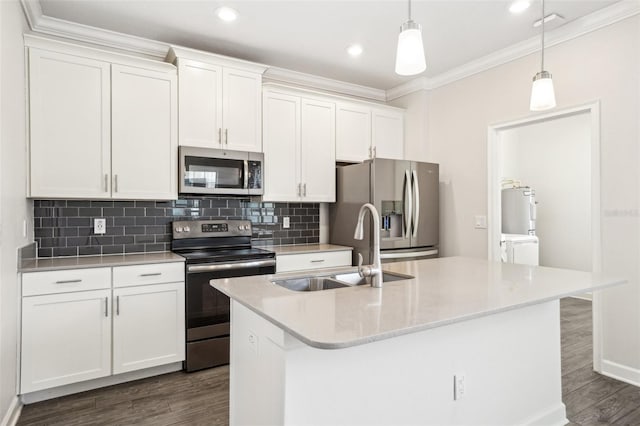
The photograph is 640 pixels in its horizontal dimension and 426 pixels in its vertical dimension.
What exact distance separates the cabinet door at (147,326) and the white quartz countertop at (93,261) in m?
0.19

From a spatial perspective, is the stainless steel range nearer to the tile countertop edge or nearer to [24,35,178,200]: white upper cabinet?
the tile countertop edge

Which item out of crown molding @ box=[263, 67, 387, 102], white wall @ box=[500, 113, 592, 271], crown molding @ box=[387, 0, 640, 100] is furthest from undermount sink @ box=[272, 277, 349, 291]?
white wall @ box=[500, 113, 592, 271]

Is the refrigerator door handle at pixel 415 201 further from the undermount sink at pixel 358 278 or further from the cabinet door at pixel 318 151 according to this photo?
the undermount sink at pixel 358 278

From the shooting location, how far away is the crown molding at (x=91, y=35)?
9.11 ft

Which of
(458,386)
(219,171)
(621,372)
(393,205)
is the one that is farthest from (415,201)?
(458,386)

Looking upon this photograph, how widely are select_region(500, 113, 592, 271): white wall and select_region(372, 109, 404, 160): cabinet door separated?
182cm

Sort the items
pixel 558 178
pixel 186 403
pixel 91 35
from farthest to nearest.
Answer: pixel 558 178
pixel 91 35
pixel 186 403

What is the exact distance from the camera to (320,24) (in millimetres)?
3008

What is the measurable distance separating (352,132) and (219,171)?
1.51m

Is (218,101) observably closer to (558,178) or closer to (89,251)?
(89,251)

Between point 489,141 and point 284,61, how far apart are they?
2.12 metres

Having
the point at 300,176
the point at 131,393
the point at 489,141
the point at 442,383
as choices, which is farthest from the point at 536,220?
the point at 131,393

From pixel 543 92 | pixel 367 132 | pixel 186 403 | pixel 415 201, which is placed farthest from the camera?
pixel 367 132

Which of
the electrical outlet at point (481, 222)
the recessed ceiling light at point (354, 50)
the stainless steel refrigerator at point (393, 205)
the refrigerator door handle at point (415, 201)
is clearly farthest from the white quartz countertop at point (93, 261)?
the electrical outlet at point (481, 222)
